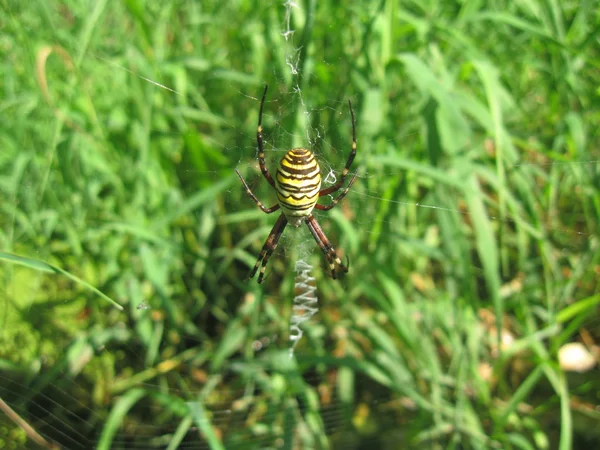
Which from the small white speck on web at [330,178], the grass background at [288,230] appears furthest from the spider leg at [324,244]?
the small white speck on web at [330,178]

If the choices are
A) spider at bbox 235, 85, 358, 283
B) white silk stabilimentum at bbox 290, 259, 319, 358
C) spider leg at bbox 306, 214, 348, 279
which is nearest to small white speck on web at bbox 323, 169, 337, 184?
spider at bbox 235, 85, 358, 283

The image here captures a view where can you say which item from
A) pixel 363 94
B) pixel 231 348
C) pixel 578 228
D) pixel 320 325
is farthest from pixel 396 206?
pixel 578 228

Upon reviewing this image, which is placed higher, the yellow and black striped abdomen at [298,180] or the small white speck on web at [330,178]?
the small white speck on web at [330,178]

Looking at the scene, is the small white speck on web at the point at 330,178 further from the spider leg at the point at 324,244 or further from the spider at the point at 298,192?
the spider leg at the point at 324,244

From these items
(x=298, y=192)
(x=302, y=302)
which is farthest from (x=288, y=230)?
(x=298, y=192)

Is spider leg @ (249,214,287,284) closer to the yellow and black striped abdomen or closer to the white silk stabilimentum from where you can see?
the white silk stabilimentum

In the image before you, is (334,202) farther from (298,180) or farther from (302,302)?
(302,302)

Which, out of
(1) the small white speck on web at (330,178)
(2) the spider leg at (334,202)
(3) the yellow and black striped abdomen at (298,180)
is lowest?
(3) the yellow and black striped abdomen at (298,180)
